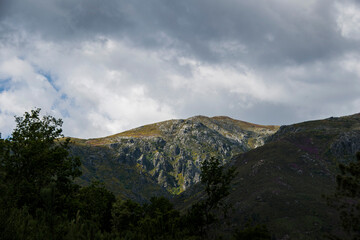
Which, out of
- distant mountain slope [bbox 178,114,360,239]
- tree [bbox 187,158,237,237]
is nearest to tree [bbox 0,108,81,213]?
tree [bbox 187,158,237,237]

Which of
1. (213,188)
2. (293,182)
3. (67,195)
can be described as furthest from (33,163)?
(293,182)

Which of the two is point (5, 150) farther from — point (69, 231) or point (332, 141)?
point (332, 141)

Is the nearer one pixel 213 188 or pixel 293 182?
pixel 213 188

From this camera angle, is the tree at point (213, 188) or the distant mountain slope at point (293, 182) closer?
the tree at point (213, 188)

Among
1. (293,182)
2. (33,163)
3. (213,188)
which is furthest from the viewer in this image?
(293,182)

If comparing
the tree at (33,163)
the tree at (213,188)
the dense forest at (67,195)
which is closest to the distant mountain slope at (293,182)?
the tree at (213,188)

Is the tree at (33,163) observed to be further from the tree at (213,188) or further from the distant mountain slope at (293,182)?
the distant mountain slope at (293,182)

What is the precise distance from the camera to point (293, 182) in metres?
118

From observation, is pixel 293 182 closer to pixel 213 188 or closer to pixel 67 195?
pixel 213 188

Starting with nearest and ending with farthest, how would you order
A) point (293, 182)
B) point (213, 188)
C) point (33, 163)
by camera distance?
point (33, 163) < point (213, 188) < point (293, 182)

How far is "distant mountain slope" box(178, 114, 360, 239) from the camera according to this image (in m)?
88.4

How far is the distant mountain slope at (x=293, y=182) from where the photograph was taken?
8838 centimetres

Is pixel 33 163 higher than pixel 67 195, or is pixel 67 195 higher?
pixel 33 163

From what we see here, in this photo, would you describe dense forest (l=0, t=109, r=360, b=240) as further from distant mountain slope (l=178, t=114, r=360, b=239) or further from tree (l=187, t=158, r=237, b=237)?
distant mountain slope (l=178, t=114, r=360, b=239)
